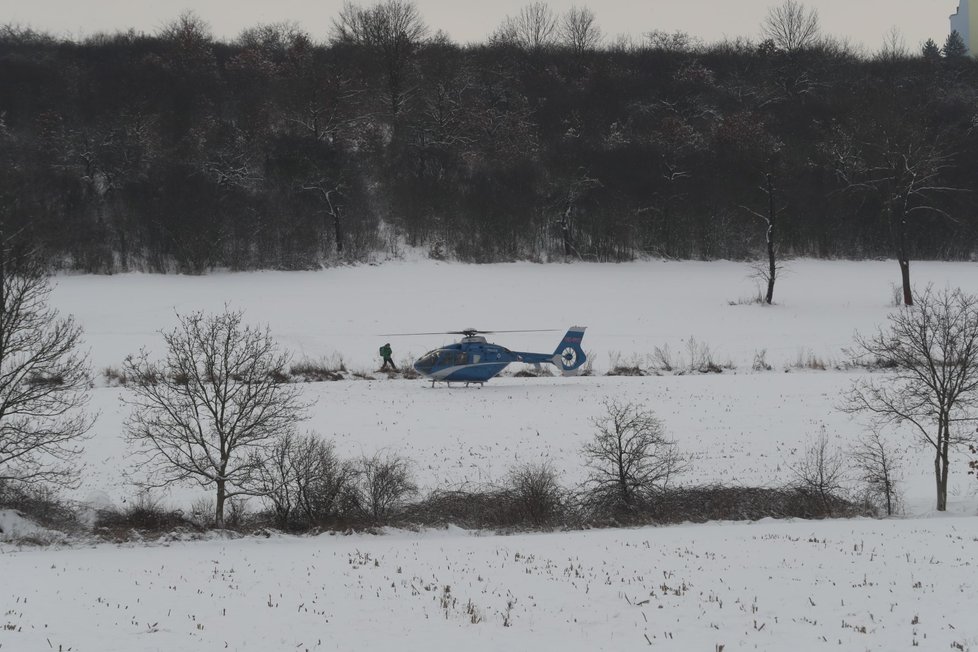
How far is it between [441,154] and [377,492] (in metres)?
46.6

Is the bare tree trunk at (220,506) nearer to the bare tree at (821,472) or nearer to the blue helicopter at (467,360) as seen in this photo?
the blue helicopter at (467,360)

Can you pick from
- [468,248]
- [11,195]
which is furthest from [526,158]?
[11,195]

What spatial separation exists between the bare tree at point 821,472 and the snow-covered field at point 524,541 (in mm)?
802

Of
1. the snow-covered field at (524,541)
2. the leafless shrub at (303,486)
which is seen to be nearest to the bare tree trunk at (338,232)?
the snow-covered field at (524,541)

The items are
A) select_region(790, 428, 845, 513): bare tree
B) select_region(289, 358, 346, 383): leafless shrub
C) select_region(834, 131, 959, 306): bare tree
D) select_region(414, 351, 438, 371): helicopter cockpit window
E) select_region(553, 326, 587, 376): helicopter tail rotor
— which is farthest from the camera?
select_region(834, 131, 959, 306): bare tree

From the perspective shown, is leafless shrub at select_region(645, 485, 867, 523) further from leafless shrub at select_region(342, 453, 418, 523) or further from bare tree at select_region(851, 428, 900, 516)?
leafless shrub at select_region(342, 453, 418, 523)

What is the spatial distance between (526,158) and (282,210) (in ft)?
67.6

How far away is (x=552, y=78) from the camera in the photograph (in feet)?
239

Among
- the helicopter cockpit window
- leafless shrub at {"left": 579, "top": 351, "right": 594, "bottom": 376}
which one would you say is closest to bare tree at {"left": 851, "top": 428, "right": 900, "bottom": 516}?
leafless shrub at {"left": 579, "top": 351, "right": 594, "bottom": 376}

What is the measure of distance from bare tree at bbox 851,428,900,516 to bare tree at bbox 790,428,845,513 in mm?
627

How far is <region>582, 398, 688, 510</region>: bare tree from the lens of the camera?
23.0 metres

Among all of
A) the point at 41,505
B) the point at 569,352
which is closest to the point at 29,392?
the point at 41,505

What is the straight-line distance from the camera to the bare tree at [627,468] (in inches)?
906

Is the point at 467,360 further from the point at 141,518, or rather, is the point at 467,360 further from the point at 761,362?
the point at 141,518
